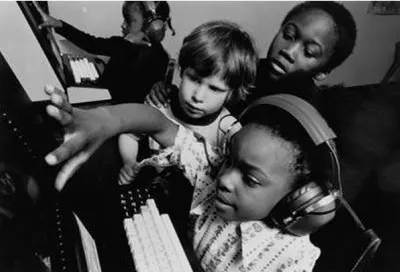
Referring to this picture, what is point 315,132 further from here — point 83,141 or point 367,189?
point 367,189

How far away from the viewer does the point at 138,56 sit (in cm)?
150

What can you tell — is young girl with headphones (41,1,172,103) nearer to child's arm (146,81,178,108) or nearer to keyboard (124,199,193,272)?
child's arm (146,81,178,108)

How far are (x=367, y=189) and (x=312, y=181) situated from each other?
1.19 m

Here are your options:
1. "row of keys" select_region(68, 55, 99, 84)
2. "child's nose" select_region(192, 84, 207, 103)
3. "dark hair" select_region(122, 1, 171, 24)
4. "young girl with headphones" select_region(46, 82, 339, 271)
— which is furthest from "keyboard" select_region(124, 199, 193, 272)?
"dark hair" select_region(122, 1, 171, 24)

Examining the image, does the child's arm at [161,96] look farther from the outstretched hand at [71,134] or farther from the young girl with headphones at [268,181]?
the outstretched hand at [71,134]

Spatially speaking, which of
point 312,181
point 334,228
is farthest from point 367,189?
point 312,181

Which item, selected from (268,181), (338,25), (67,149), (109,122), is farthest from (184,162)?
(338,25)

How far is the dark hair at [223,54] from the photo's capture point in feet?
3.28

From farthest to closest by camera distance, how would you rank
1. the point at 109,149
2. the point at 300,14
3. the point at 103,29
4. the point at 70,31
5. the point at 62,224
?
the point at 103,29 → the point at 70,31 → the point at 300,14 → the point at 109,149 → the point at 62,224

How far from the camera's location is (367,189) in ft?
5.38

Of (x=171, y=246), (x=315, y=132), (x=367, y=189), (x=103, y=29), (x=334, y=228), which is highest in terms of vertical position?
(x=103, y=29)

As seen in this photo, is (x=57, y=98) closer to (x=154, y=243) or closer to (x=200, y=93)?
(x=154, y=243)

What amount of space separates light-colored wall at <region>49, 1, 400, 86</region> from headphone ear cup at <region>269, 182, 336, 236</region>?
153 cm

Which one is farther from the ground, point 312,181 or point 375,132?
point 312,181
